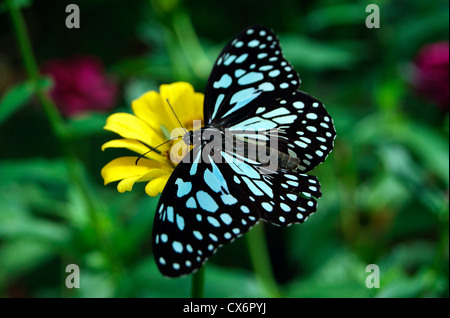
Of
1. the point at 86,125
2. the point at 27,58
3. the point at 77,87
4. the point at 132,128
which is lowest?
the point at 132,128

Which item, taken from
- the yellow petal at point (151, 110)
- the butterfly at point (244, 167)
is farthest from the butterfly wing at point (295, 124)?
the yellow petal at point (151, 110)

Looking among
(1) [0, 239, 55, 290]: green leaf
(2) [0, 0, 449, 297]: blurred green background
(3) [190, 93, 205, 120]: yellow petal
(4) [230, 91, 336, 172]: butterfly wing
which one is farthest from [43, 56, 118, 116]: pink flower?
(4) [230, 91, 336, 172]: butterfly wing

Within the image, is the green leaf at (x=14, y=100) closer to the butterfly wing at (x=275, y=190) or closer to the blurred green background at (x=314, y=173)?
the blurred green background at (x=314, y=173)

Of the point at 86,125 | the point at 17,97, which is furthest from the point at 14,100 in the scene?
the point at 86,125

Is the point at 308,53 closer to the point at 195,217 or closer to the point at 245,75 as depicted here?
the point at 245,75

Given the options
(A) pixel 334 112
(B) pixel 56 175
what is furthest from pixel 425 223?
(B) pixel 56 175

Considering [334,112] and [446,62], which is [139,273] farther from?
[446,62]

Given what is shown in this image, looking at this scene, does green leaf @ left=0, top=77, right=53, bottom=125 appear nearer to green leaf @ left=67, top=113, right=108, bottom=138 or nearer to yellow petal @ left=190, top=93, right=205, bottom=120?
green leaf @ left=67, top=113, right=108, bottom=138
